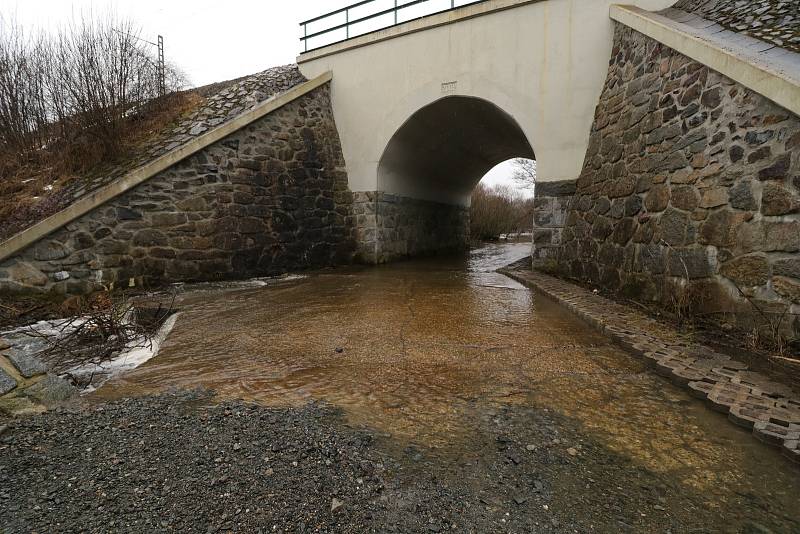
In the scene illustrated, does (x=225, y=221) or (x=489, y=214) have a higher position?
(x=489, y=214)

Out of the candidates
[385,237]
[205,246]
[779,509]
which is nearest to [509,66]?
[385,237]

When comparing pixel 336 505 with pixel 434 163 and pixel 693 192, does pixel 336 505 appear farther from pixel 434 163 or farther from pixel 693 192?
pixel 434 163

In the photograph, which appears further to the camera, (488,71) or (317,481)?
(488,71)

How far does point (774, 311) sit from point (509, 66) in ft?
19.8

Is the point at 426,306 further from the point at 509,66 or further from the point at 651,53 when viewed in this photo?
the point at 509,66

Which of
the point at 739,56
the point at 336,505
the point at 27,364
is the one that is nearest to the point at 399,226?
the point at 739,56

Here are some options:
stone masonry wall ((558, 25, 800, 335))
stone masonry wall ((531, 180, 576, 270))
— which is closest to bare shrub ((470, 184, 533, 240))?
stone masonry wall ((531, 180, 576, 270))

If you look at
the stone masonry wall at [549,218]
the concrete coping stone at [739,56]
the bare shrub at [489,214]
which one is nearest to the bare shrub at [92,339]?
the concrete coping stone at [739,56]

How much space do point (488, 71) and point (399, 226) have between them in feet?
13.8

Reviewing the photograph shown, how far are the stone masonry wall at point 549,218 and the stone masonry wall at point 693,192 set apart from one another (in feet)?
2.63

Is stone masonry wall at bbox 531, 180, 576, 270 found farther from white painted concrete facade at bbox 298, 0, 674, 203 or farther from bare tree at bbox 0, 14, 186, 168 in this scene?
bare tree at bbox 0, 14, 186, 168

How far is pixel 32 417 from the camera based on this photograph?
6.59 ft

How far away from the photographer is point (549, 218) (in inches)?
267

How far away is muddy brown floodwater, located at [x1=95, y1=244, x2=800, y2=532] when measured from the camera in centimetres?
161
